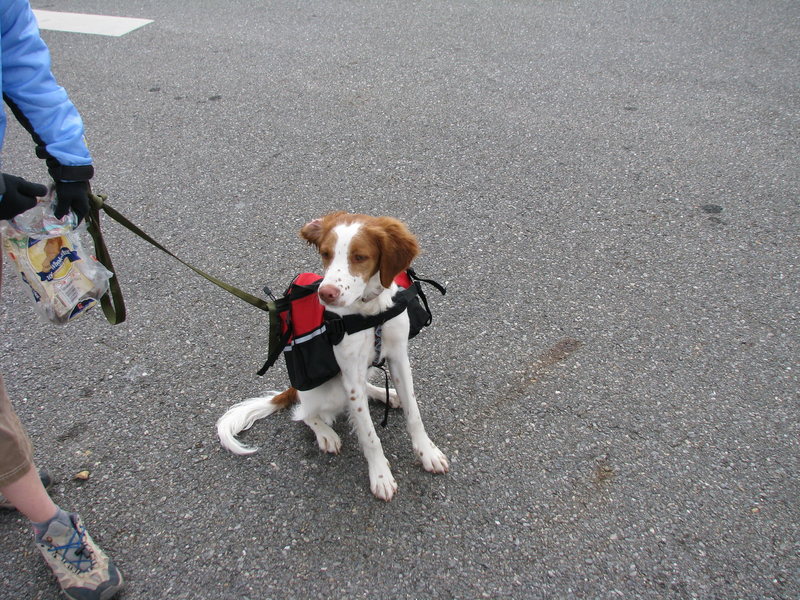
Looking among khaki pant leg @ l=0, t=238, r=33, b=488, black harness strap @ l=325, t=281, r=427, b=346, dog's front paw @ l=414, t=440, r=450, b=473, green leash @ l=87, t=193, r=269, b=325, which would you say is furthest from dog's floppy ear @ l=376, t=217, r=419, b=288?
khaki pant leg @ l=0, t=238, r=33, b=488

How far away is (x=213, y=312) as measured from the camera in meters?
3.20

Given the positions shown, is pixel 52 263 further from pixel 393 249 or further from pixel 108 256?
pixel 393 249

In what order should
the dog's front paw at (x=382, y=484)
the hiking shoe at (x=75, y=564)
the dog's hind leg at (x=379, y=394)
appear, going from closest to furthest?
1. the hiking shoe at (x=75, y=564)
2. the dog's front paw at (x=382, y=484)
3. the dog's hind leg at (x=379, y=394)

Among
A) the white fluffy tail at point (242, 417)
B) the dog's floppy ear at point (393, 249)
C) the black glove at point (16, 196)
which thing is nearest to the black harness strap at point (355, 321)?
the dog's floppy ear at point (393, 249)

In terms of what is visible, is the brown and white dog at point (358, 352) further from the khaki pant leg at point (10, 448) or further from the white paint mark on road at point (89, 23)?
the white paint mark on road at point (89, 23)

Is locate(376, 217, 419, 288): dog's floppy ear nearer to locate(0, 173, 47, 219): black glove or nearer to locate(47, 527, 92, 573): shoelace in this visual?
locate(0, 173, 47, 219): black glove

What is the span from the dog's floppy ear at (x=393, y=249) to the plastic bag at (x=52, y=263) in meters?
0.89

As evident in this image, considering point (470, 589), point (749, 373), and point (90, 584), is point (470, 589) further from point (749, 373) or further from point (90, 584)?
point (749, 373)

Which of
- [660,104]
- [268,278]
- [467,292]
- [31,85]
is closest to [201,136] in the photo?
[268,278]

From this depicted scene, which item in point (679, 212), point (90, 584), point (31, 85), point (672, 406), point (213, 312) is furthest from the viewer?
point (679, 212)

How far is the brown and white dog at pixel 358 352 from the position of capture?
2051 millimetres

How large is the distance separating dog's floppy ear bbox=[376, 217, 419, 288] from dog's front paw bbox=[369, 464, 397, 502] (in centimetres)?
72

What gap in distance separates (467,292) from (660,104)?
103 inches

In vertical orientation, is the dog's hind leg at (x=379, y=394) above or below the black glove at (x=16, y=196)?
below
